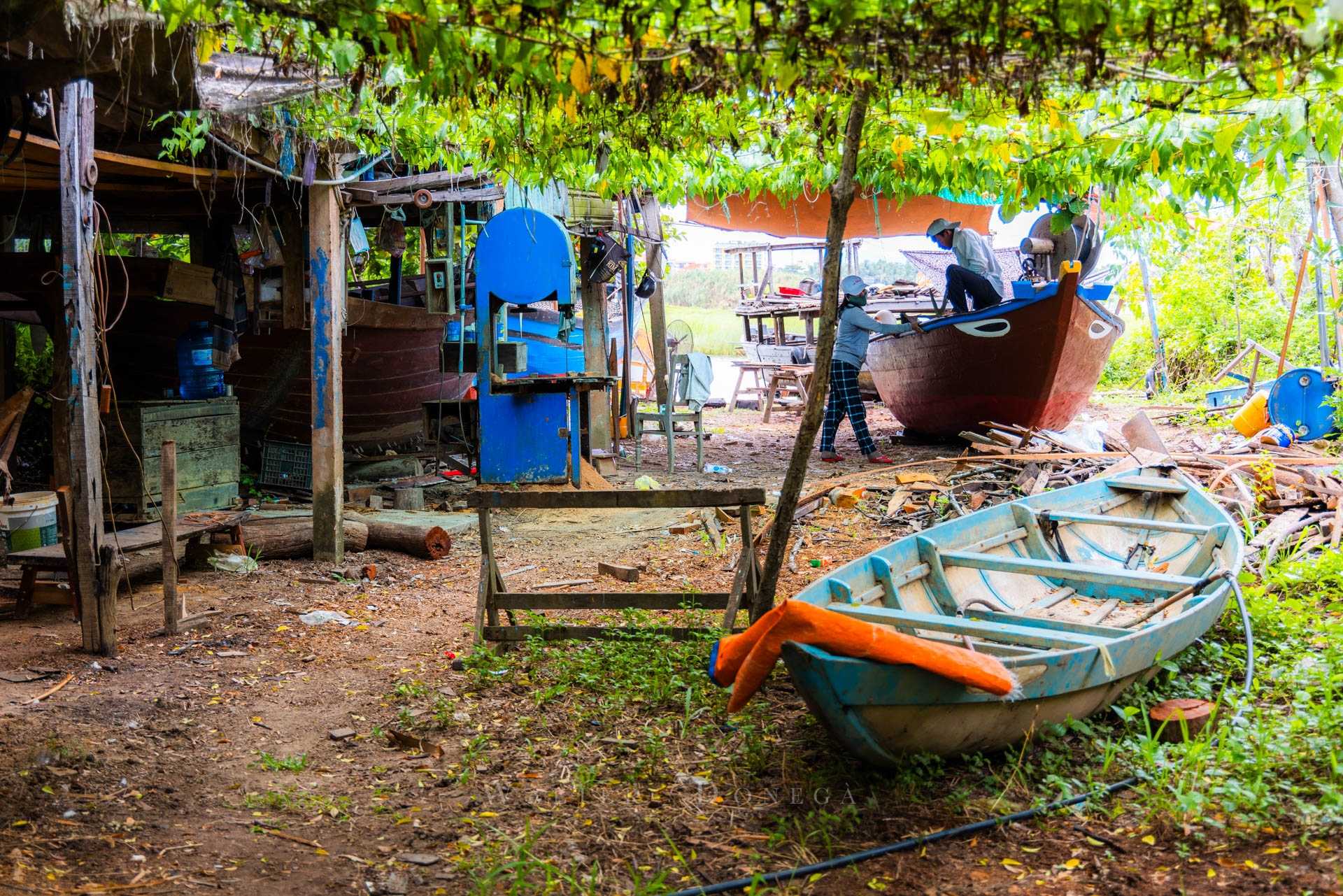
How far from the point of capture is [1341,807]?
355cm

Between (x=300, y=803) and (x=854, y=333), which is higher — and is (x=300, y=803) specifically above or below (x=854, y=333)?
below

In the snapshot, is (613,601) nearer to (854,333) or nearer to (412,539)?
(412,539)

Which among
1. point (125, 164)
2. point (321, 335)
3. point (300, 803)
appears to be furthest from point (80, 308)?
point (300, 803)

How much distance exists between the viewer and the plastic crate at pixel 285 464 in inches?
437

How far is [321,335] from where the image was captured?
7.59 metres

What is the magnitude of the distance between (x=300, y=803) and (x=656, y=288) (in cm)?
1088

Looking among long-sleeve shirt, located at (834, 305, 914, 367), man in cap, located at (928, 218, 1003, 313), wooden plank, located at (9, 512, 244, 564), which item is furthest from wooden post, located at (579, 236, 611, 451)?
wooden plank, located at (9, 512, 244, 564)

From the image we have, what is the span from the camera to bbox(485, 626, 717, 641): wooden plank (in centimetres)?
553

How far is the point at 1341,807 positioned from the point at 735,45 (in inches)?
133

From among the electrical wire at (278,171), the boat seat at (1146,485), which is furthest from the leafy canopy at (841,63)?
the boat seat at (1146,485)

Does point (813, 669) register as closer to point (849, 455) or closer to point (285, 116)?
point (285, 116)

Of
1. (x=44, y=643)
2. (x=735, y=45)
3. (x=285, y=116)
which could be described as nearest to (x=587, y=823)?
(x=735, y=45)

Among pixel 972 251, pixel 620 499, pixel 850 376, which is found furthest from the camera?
pixel 972 251

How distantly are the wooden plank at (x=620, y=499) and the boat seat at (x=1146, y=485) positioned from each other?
3497 mm
